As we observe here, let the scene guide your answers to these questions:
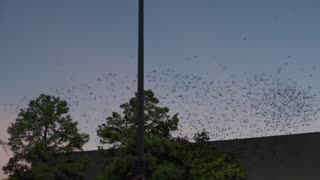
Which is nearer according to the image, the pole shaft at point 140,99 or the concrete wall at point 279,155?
the pole shaft at point 140,99

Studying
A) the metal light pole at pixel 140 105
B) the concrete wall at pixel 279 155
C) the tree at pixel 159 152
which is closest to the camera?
the metal light pole at pixel 140 105

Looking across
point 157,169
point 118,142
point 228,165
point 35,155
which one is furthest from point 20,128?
point 228,165

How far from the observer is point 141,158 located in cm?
1423

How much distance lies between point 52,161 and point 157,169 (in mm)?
9229

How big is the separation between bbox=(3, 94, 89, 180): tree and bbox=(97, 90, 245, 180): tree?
3.99 meters

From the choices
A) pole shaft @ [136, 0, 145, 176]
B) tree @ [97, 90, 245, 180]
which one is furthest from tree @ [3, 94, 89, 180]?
pole shaft @ [136, 0, 145, 176]

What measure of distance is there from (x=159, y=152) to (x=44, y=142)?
9.27m

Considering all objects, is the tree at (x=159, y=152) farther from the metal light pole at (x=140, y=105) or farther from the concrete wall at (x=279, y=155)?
the metal light pole at (x=140, y=105)

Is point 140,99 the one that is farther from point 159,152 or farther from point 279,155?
point 279,155

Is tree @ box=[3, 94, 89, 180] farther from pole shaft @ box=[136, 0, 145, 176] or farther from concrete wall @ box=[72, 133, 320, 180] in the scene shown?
pole shaft @ box=[136, 0, 145, 176]

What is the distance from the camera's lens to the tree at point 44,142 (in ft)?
127

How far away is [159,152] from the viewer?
33344 millimetres

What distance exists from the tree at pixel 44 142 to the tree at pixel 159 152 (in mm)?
3995

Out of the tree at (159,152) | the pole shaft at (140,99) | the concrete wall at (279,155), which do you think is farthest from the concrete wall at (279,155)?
the pole shaft at (140,99)
